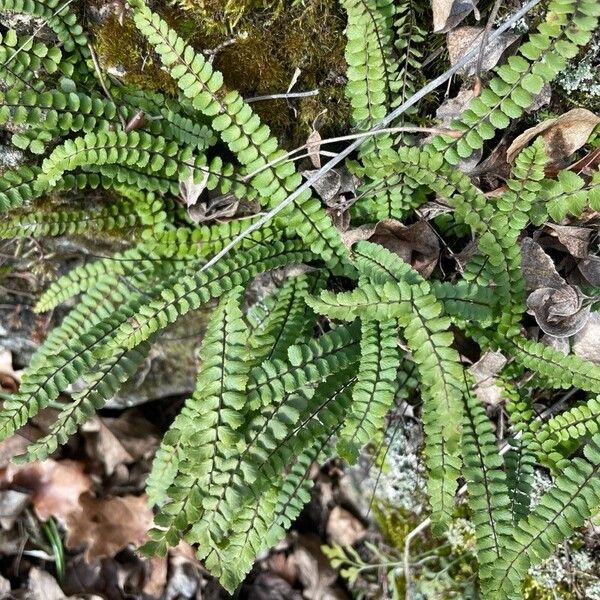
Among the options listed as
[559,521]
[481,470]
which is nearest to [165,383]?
[481,470]

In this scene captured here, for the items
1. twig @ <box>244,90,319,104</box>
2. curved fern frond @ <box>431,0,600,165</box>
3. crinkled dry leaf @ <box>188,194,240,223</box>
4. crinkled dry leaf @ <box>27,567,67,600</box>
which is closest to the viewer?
curved fern frond @ <box>431,0,600,165</box>

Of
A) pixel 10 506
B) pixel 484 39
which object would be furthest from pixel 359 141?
pixel 10 506

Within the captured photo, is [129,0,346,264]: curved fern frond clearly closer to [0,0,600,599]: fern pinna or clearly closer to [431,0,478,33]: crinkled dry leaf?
[0,0,600,599]: fern pinna

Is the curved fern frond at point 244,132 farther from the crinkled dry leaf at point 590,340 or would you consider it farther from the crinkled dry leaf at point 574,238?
the crinkled dry leaf at point 590,340

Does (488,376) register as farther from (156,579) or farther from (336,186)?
(156,579)

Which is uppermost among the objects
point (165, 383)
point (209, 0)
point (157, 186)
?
point (209, 0)

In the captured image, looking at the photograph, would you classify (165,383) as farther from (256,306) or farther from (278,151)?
(278,151)

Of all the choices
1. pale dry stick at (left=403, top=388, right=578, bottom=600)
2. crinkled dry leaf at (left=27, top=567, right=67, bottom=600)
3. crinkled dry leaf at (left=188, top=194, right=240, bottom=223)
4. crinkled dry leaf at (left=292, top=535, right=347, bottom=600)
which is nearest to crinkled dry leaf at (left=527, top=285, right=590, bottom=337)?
pale dry stick at (left=403, top=388, right=578, bottom=600)
